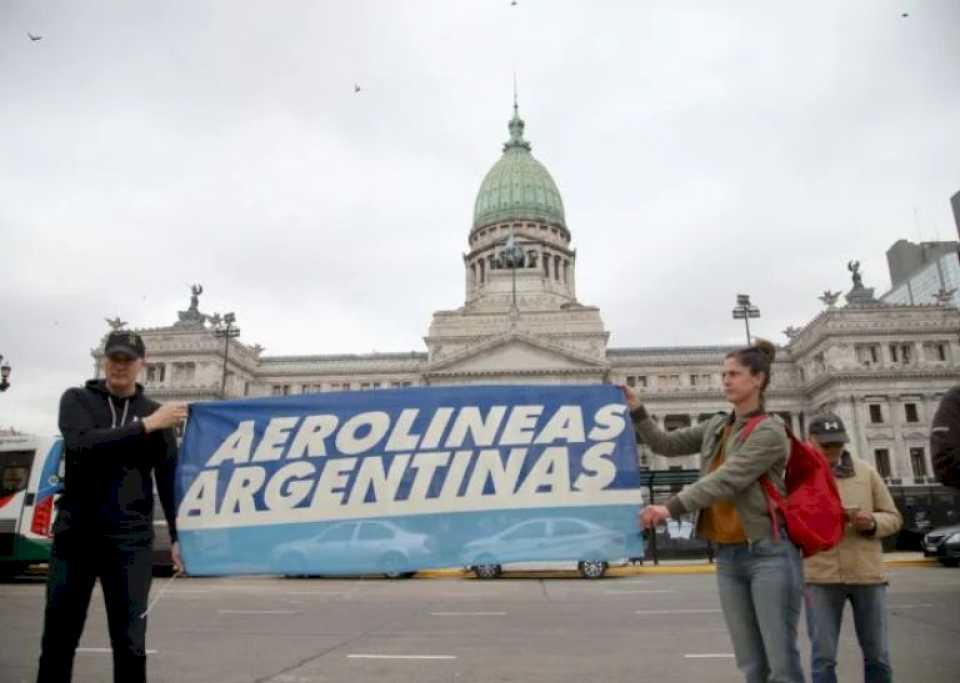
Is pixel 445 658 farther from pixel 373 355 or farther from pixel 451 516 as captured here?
pixel 373 355

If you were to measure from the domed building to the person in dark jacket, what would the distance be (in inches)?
1979

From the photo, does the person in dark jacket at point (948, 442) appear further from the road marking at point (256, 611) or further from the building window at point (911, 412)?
the building window at point (911, 412)

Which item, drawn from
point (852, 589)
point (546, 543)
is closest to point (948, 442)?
point (852, 589)

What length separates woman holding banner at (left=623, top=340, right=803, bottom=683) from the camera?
4031mm

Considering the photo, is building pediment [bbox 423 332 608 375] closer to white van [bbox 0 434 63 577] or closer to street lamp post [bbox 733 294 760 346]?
street lamp post [bbox 733 294 760 346]

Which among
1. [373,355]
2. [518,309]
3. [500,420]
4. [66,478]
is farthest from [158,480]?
[373,355]

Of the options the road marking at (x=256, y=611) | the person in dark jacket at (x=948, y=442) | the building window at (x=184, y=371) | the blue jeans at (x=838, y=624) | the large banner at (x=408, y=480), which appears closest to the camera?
the person in dark jacket at (x=948, y=442)

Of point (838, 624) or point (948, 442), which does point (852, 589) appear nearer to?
point (838, 624)

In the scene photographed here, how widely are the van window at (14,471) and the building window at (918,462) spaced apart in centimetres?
6248

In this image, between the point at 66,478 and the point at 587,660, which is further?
the point at 587,660

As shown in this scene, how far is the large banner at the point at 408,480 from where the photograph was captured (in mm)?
5297

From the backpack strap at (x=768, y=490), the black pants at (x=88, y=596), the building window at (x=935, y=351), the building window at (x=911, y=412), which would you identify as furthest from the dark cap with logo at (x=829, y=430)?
the building window at (x=935, y=351)

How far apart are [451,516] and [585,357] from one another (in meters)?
56.2

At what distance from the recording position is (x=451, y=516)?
5.32 m
